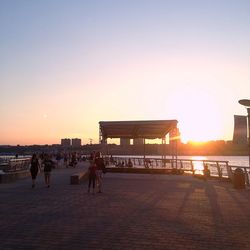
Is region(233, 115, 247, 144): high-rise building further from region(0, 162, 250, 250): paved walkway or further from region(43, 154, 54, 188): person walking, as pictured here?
region(43, 154, 54, 188): person walking

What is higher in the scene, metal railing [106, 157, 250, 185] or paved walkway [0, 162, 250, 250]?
metal railing [106, 157, 250, 185]

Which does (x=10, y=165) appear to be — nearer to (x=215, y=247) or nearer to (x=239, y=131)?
(x=239, y=131)

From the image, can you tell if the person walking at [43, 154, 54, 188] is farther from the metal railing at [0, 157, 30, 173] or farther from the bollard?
the bollard

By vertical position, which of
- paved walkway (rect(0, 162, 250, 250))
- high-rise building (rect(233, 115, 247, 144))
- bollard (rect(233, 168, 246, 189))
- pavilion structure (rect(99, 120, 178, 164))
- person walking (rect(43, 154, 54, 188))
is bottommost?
paved walkway (rect(0, 162, 250, 250))

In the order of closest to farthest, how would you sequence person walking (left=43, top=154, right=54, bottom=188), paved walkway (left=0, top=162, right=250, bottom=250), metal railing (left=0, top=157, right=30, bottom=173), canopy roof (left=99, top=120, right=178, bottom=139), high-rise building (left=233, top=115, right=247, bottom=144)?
paved walkway (left=0, top=162, right=250, bottom=250), high-rise building (left=233, top=115, right=247, bottom=144), person walking (left=43, top=154, right=54, bottom=188), metal railing (left=0, top=157, right=30, bottom=173), canopy roof (left=99, top=120, right=178, bottom=139)

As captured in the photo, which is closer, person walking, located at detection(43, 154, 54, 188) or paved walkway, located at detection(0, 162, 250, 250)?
paved walkway, located at detection(0, 162, 250, 250)

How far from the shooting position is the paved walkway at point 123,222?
842cm

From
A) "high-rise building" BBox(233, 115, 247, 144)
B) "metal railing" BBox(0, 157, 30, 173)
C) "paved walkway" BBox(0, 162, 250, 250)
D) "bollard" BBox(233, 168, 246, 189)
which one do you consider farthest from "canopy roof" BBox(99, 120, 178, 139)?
"paved walkway" BBox(0, 162, 250, 250)

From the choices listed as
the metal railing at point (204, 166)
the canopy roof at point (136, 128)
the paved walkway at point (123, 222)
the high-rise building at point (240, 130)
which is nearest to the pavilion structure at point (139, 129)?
the canopy roof at point (136, 128)

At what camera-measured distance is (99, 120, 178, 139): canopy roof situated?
3238 cm

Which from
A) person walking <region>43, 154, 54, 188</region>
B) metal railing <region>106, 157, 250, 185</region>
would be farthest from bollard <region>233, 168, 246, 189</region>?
person walking <region>43, 154, 54, 188</region>

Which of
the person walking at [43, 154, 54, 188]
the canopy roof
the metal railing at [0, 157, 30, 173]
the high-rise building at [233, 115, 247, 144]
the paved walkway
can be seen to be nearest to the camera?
the paved walkway

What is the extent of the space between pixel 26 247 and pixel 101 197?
8.37 meters

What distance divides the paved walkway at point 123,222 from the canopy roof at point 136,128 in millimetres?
16110
